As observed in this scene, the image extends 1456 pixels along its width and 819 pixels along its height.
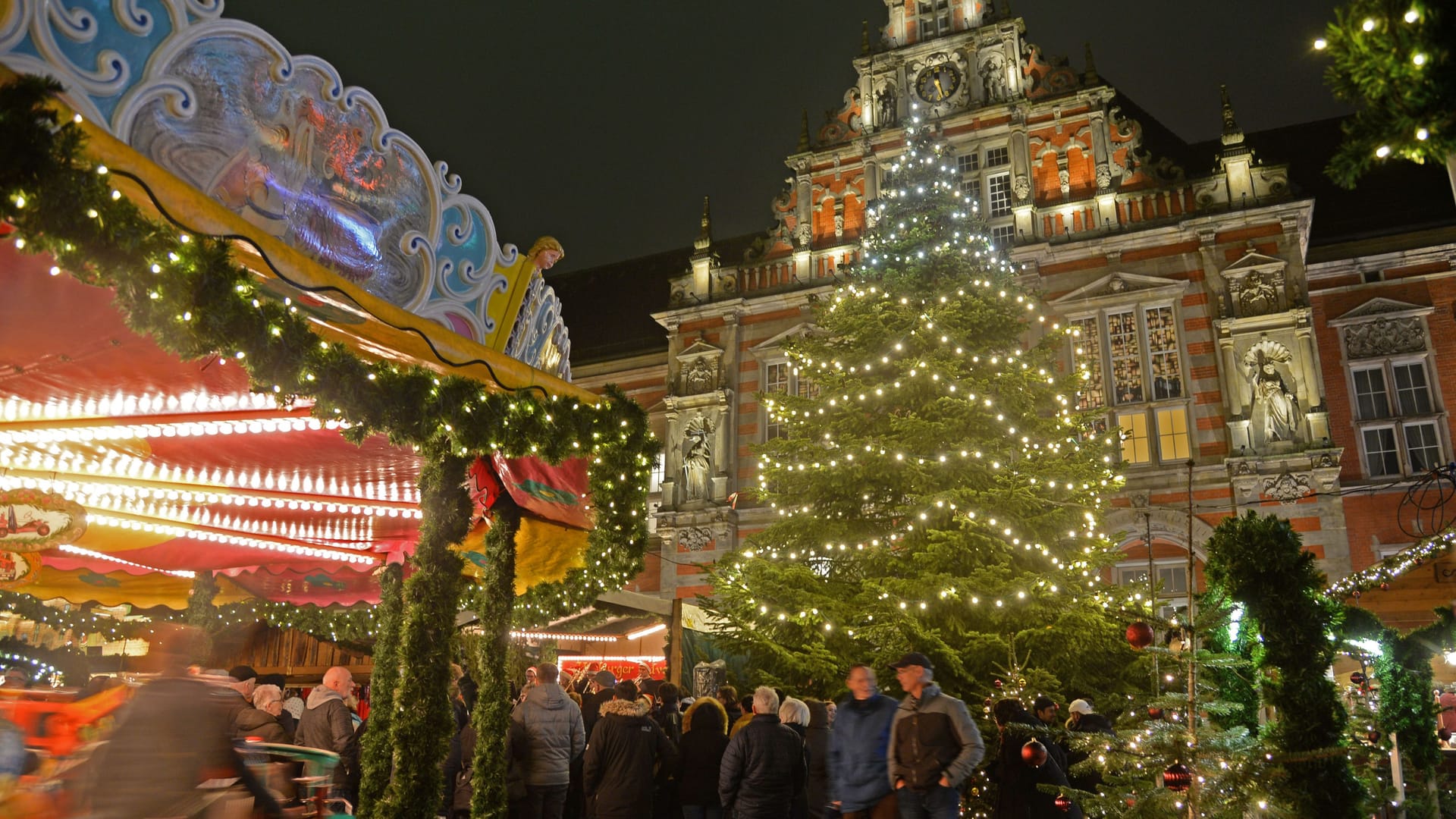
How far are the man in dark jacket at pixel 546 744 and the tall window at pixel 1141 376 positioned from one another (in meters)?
12.8

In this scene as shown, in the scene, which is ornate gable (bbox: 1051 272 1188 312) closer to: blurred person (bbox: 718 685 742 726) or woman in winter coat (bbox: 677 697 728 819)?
blurred person (bbox: 718 685 742 726)

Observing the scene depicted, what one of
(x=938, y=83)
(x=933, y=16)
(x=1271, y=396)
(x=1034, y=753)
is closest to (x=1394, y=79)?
(x=1034, y=753)

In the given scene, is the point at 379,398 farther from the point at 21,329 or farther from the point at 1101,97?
the point at 1101,97

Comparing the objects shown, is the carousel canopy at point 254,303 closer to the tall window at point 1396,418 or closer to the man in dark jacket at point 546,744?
the man in dark jacket at point 546,744

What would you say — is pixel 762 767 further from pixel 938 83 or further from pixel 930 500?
pixel 938 83

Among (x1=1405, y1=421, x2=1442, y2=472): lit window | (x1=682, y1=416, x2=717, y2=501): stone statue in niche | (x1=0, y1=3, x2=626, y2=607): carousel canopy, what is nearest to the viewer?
(x1=0, y1=3, x2=626, y2=607): carousel canopy

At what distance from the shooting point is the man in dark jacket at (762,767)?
6.39 metres

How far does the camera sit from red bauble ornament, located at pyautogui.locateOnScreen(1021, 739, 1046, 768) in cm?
587

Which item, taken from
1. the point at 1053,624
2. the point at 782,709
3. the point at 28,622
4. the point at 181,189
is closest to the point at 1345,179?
the point at 181,189

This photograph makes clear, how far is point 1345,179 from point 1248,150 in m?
17.6

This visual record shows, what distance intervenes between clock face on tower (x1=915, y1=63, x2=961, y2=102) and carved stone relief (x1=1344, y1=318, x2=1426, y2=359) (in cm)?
958

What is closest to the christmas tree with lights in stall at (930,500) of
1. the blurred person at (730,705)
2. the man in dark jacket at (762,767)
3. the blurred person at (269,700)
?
the blurred person at (730,705)

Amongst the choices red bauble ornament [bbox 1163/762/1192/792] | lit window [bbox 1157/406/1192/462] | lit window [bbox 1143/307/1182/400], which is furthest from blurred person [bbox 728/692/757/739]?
lit window [bbox 1143/307/1182/400]

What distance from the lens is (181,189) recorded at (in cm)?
347
